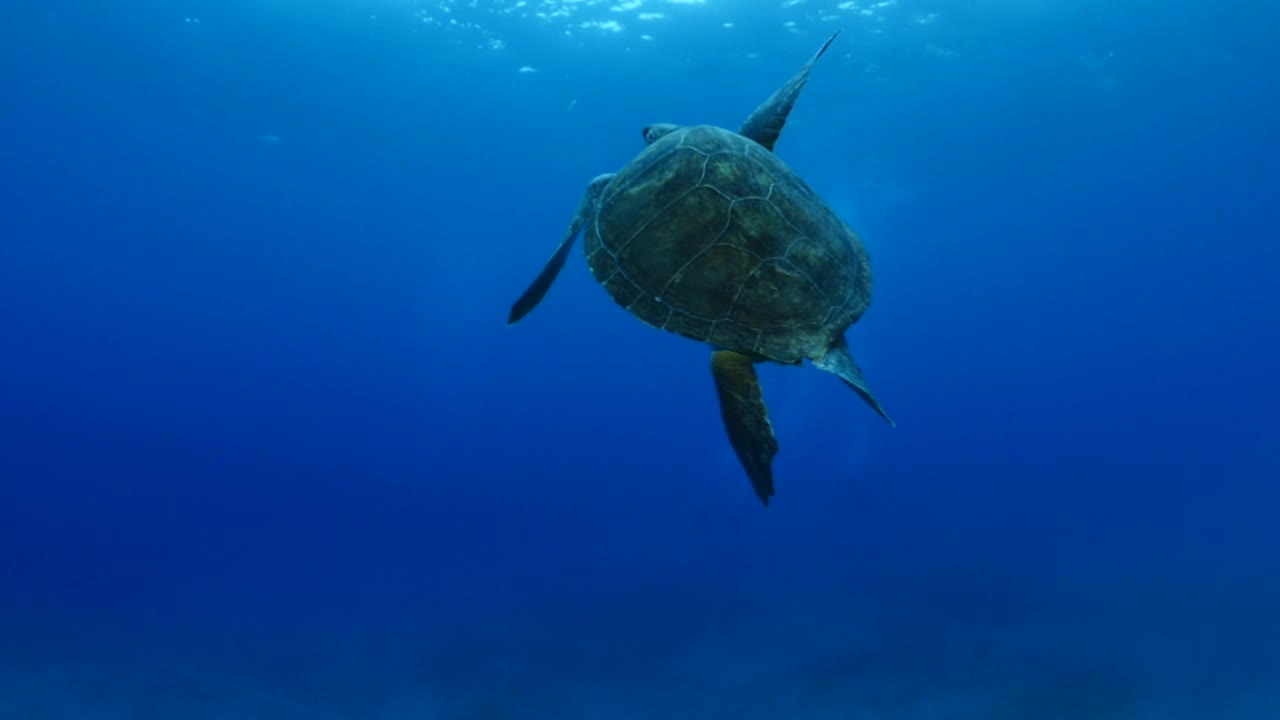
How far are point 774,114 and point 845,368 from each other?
87.8 inches

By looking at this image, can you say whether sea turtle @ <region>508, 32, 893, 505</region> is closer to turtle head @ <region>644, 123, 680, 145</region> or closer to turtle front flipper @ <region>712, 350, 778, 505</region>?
turtle front flipper @ <region>712, 350, 778, 505</region>

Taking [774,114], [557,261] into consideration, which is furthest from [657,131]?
[557,261]

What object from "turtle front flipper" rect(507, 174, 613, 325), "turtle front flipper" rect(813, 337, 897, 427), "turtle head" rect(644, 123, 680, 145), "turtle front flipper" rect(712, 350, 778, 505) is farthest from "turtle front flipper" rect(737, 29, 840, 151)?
"turtle front flipper" rect(712, 350, 778, 505)

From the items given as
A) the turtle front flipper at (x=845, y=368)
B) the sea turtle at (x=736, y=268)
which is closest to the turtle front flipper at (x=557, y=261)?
the sea turtle at (x=736, y=268)

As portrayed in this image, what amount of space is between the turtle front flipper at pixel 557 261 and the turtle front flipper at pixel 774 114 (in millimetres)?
1240

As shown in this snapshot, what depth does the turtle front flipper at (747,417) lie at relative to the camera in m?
3.77

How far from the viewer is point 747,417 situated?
394 cm

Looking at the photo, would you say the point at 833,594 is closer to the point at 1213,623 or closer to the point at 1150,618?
the point at 1150,618

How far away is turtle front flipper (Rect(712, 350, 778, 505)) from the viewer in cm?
377

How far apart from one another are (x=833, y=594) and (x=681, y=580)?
4.23 meters

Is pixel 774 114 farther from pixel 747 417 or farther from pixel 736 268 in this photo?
pixel 747 417

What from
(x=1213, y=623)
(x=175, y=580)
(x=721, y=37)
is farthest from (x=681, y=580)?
(x=175, y=580)

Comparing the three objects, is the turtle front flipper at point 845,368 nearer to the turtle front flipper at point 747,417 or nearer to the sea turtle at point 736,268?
the sea turtle at point 736,268

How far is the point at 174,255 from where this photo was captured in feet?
149
